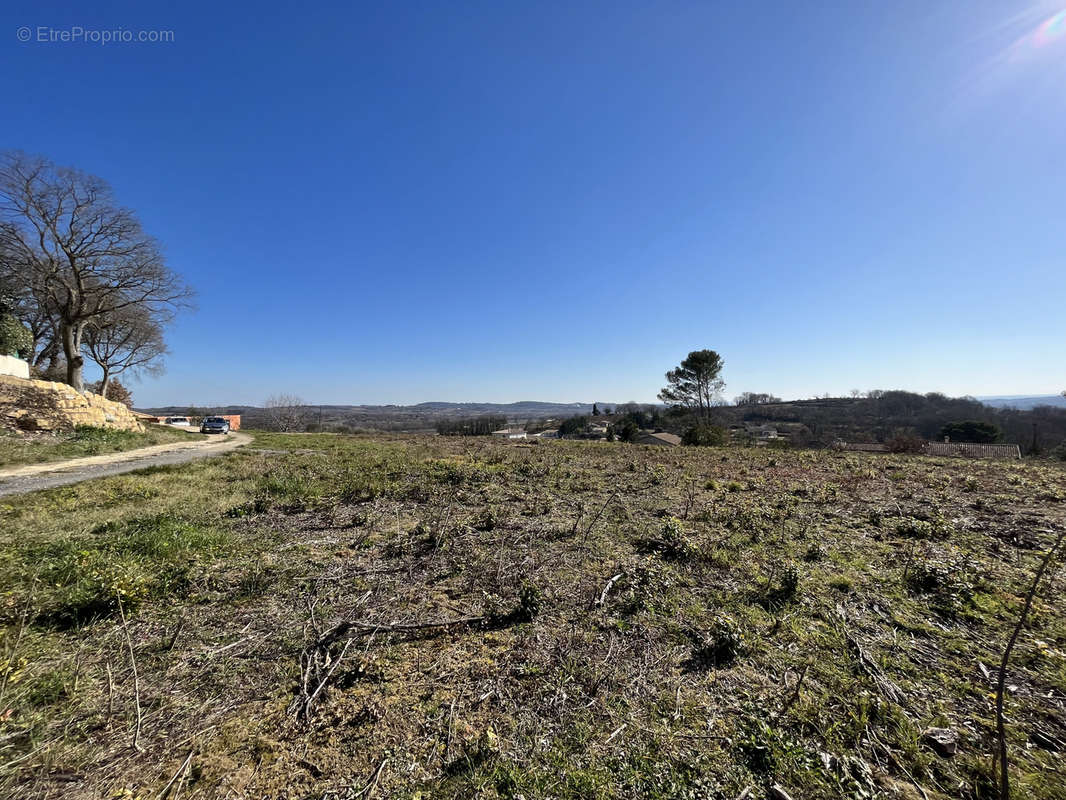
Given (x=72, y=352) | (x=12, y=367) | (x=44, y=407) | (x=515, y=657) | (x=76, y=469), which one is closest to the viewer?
(x=515, y=657)

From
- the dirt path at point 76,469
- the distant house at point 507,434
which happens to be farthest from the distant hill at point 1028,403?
the dirt path at point 76,469

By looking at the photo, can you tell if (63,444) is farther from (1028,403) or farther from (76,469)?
(1028,403)

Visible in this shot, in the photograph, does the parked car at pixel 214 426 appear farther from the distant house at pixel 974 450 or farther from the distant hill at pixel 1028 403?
the distant hill at pixel 1028 403

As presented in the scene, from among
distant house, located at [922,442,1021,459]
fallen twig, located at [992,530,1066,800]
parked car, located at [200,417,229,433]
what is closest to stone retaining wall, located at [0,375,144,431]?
parked car, located at [200,417,229,433]

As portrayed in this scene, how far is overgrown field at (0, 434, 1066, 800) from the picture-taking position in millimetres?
2160

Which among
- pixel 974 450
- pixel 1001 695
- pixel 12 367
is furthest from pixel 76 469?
pixel 974 450

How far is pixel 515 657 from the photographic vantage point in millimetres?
3209

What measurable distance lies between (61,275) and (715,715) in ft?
106

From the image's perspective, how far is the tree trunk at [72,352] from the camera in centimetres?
2009

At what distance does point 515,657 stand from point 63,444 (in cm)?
2085

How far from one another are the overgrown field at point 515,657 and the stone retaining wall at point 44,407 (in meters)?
14.5

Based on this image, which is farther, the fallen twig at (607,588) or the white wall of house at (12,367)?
the white wall of house at (12,367)

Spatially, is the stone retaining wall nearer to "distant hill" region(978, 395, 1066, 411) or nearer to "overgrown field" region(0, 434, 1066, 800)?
"overgrown field" region(0, 434, 1066, 800)

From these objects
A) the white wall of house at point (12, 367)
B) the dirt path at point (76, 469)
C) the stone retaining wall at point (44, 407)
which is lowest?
the dirt path at point (76, 469)
